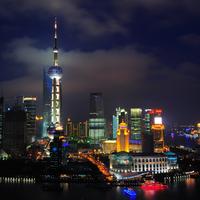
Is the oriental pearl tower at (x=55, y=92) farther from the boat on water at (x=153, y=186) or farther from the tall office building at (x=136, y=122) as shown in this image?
the boat on water at (x=153, y=186)

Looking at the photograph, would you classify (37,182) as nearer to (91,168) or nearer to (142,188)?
(91,168)

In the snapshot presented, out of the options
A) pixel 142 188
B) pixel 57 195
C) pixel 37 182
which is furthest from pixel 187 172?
pixel 57 195

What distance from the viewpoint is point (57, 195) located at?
2909 cm

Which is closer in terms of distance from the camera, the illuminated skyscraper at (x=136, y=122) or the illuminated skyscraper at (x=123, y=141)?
the illuminated skyscraper at (x=123, y=141)

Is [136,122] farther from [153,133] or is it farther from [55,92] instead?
[55,92]

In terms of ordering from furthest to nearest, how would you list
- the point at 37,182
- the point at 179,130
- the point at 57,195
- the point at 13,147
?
1. the point at 179,130
2. the point at 13,147
3. the point at 37,182
4. the point at 57,195

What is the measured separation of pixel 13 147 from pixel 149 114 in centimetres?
2613

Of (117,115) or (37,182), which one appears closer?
(37,182)

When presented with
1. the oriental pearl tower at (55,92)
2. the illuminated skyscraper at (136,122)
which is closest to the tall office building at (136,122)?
the illuminated skyscraper at (136,122)

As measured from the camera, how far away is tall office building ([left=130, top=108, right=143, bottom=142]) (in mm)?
82131

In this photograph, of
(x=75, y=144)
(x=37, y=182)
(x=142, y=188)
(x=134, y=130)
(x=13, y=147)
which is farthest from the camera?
(x=134, y=130)

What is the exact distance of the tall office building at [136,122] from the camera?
82.1 m

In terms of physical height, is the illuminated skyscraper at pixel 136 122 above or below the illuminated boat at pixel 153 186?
above

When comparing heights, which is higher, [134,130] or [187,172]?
[134,130]
